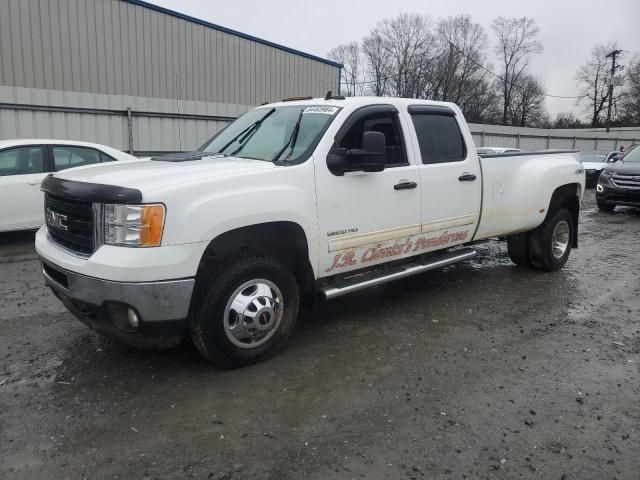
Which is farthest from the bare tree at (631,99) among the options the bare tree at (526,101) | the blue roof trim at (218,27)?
the blue roof trim at (218,27)

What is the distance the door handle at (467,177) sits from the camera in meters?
5.25

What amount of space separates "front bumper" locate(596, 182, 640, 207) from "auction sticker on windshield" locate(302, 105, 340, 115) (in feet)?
34.8

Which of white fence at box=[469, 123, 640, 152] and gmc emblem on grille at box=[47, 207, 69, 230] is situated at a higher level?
white fence at box=[469, 123, 640, 152]

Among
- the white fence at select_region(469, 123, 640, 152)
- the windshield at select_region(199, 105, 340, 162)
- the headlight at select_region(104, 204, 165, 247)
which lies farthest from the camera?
the white fence at select_region(469, 123, 640, 152)

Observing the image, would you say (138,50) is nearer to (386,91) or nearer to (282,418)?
(282,418)

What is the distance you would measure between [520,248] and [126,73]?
556 inches

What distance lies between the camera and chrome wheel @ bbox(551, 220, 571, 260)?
674 centimetres

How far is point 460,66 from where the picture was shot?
64.4 m

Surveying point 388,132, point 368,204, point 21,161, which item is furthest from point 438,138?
point 21,161

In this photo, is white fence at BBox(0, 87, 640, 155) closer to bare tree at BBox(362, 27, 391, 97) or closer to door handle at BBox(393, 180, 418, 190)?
door handle at BBox(393, 180, 418, 190)

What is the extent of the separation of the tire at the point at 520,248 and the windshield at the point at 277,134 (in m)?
3.50

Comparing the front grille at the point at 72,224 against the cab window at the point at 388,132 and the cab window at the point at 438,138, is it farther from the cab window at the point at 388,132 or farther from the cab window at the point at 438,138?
the cab window at the point at 438,138

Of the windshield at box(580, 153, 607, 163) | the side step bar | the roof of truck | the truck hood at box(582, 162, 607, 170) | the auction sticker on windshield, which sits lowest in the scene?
the side step bar

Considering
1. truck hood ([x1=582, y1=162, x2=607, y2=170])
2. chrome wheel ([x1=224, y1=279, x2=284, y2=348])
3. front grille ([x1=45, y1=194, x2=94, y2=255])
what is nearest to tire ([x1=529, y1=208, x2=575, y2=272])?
chrome wheel ([x1=224, y1=279, x2=284, y2=348])
